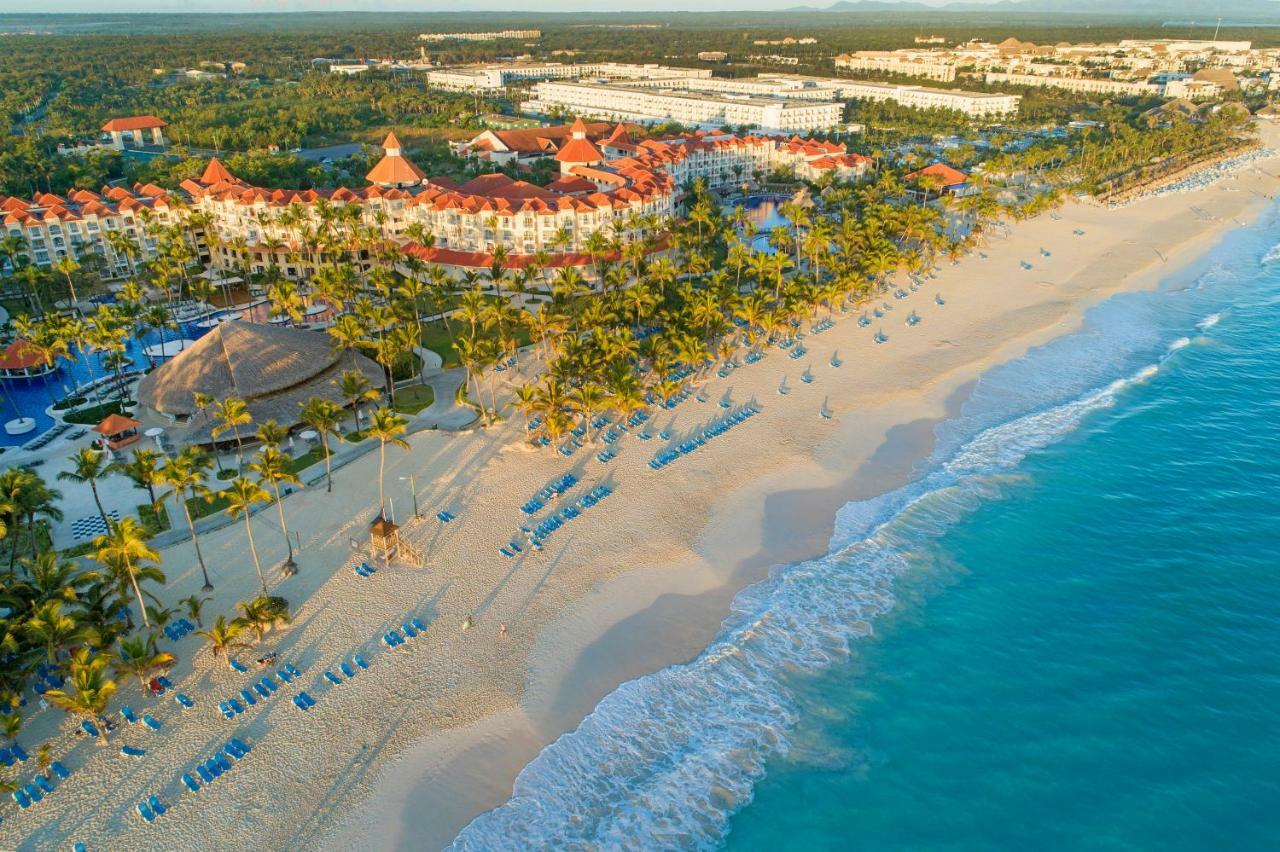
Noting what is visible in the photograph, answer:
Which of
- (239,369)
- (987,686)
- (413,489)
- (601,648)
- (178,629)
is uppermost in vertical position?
(239,369)

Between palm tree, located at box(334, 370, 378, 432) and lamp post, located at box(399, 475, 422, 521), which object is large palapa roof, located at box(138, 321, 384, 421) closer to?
palm tree, located at box(334, 370, 378, 432)

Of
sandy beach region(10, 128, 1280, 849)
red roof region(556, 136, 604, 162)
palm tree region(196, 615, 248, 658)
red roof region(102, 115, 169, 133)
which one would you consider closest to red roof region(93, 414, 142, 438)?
sandy beach region(10, 128, 1280, 849)

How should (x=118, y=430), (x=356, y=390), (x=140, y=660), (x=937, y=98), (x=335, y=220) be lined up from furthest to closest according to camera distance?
(x=937, y=98)
(x=335, y=220)
(x=118, y=430)
(x=356, y=390)
(x=140, y=660)

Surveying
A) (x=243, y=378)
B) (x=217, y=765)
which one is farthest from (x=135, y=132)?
(x=217, y=765)

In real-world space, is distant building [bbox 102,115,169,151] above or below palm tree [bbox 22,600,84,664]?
above

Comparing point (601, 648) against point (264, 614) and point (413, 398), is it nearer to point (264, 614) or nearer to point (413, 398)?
point (264, 614)

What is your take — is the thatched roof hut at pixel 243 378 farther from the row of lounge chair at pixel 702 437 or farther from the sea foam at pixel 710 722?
the sea foam at pixel 710 722
